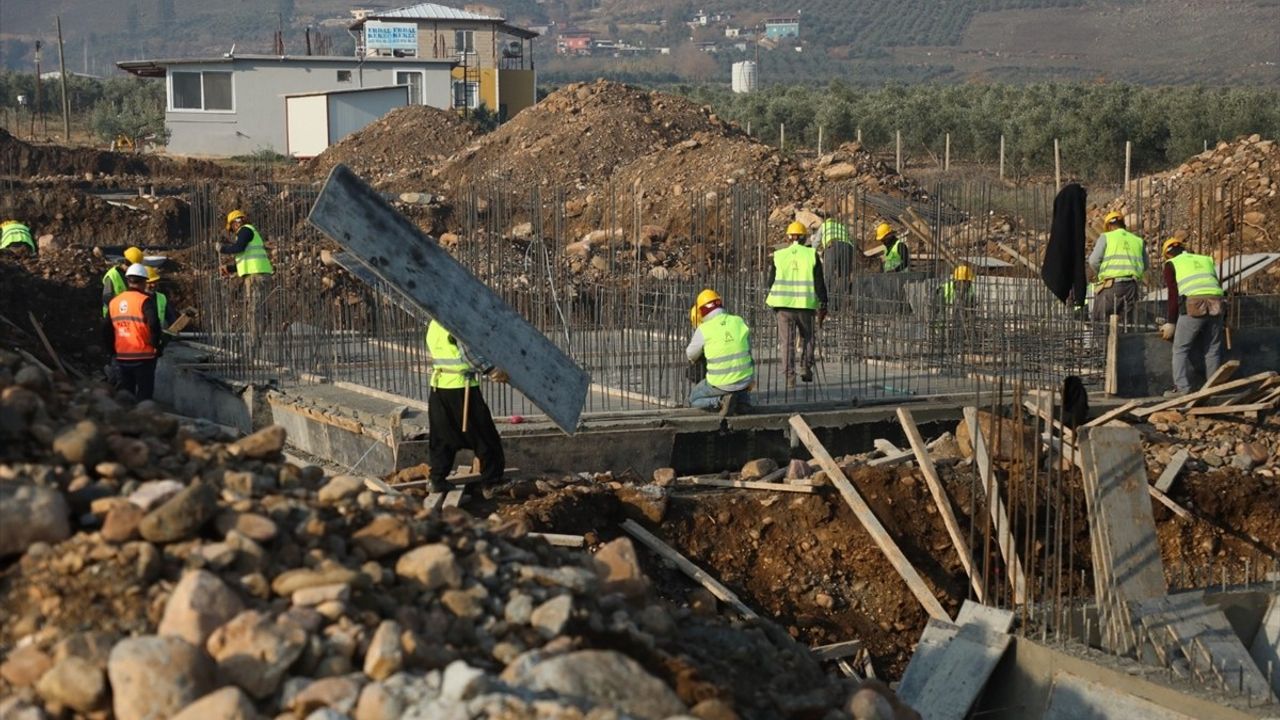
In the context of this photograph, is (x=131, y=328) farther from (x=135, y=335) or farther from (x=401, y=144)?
(x=401, y=144)

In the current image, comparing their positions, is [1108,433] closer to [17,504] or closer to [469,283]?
[469,283]

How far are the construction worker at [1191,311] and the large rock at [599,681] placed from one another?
10203 millimetres

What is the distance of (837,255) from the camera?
52.3 feet

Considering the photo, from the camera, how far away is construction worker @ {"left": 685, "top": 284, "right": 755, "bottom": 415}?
12.5 meters

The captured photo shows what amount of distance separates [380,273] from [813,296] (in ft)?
17.8

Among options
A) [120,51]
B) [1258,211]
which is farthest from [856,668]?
[120,51]

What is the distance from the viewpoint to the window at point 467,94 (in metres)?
53.4

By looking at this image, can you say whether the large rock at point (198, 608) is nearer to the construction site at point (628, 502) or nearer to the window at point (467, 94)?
the construction site at point (628, 502)

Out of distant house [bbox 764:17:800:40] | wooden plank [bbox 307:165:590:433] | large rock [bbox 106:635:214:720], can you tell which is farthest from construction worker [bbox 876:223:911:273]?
distant house [bbox 764:17:800:40]

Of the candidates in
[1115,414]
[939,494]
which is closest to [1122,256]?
[1115,414]

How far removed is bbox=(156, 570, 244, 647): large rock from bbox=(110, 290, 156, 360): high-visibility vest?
27.6 ft

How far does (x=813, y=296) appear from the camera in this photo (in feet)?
45.8

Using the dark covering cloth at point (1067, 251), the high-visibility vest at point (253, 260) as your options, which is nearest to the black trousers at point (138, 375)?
the high-visibility vest at point (253, 260)

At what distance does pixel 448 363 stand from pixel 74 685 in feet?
18.4
